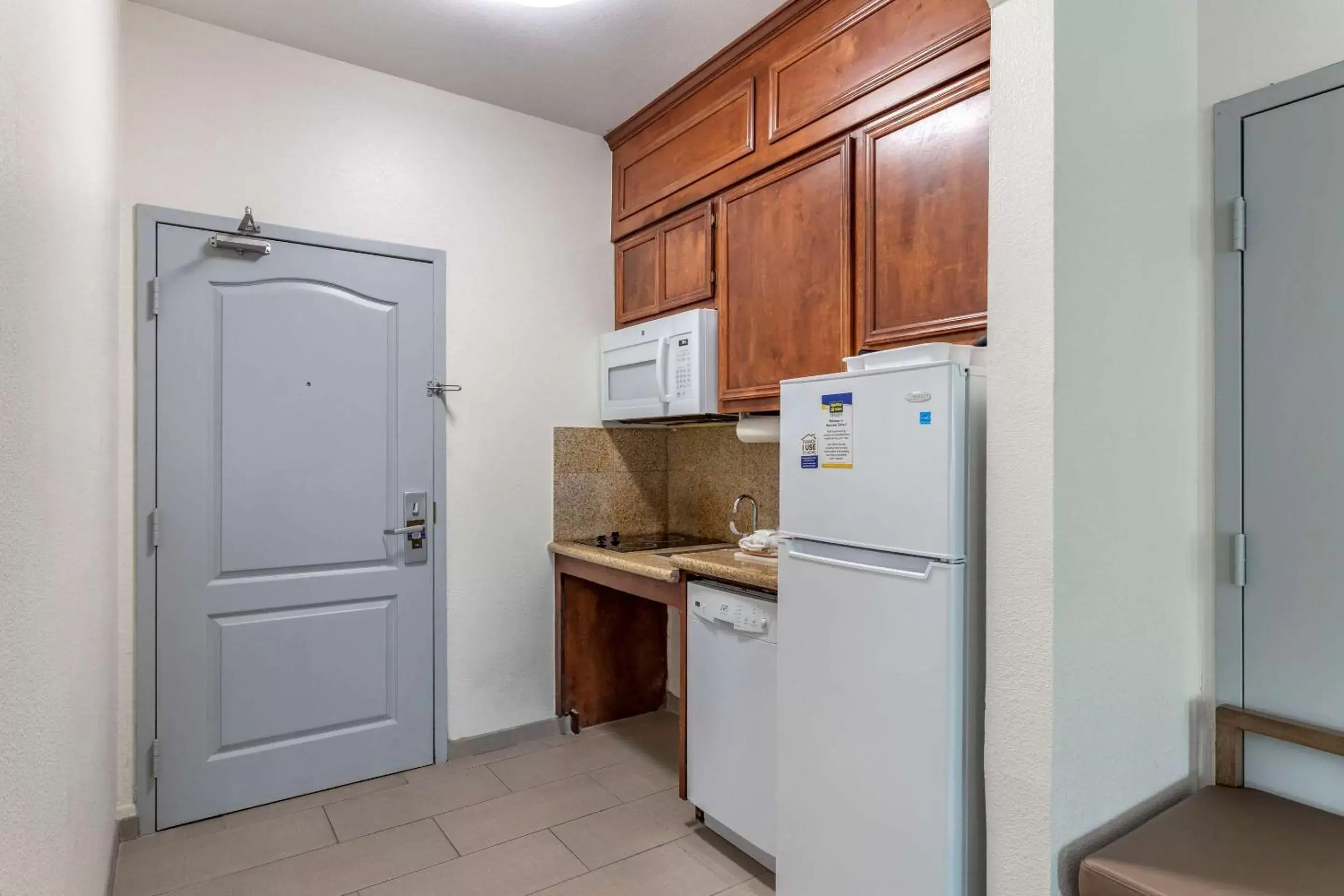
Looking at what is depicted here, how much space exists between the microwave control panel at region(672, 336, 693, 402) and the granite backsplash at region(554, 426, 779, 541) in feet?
1.61

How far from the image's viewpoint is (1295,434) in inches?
60.8

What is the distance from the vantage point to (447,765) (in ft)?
9.91

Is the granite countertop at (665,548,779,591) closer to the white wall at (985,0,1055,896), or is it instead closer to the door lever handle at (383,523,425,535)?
the white wall at (985,0,1055,896)

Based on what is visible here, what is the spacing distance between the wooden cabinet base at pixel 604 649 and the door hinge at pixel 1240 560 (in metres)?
2.17

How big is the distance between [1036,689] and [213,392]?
270 cm

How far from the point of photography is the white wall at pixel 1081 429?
4.47 feet

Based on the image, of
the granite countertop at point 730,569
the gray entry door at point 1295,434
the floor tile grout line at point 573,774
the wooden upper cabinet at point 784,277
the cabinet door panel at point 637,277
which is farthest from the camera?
the cabinet door panel at point 637,277

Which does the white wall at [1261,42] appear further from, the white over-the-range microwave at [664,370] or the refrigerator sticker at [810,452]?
the white over-the-range microwave at [664,370]

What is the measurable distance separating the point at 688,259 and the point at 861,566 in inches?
66.3

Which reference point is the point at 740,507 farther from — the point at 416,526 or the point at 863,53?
the point at 863,53

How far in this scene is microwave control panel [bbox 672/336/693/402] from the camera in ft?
9.43

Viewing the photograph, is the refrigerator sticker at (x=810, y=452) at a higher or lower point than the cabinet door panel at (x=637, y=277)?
lower

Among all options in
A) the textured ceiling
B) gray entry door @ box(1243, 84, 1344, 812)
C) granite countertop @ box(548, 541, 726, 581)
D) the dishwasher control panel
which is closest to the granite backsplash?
granite countertop @ box(548, 541, 726, 581)

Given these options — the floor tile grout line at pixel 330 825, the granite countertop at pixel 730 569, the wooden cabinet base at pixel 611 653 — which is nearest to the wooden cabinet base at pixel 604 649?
the wooden cabinet base at pixel 611 653
